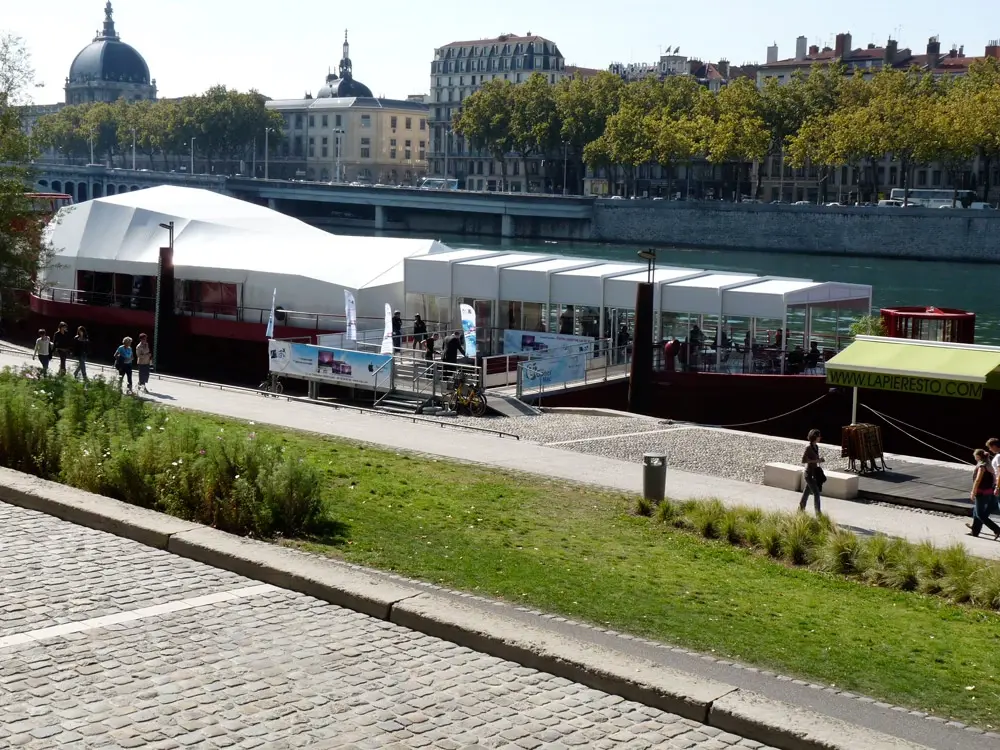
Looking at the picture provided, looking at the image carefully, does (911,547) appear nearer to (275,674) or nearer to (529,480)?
(529,480)

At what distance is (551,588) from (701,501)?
269 inches

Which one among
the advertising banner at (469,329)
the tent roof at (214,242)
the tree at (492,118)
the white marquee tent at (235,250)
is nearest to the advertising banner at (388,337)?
the advertising banner at (469,329)

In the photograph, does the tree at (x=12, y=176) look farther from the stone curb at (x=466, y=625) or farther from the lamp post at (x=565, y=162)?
the lamp post at (x=565, y=162)

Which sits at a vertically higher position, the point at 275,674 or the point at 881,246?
the point at 881,246

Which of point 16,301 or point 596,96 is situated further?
point 596,96

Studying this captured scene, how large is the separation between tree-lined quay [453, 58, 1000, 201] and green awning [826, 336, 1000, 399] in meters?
86.3

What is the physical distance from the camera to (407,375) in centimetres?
3212

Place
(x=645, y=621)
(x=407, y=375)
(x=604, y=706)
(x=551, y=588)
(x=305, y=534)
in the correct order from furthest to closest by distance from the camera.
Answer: (x=407, y=375), (x=305, y=534), (x=551, y=588), (x=645, y=621), (x=604, y=706)

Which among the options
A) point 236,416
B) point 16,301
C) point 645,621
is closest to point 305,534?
point 645,621

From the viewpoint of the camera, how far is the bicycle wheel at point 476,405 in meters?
30.0

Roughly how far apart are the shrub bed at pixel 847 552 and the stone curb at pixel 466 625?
508 centimetres

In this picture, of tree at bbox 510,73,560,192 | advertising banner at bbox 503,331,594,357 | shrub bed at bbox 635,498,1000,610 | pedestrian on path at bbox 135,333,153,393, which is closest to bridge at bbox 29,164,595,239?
tree at bbox 510,73,560,192

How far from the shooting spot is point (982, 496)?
18016mm

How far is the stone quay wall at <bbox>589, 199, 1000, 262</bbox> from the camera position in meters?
106
